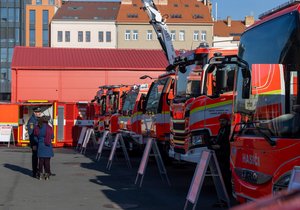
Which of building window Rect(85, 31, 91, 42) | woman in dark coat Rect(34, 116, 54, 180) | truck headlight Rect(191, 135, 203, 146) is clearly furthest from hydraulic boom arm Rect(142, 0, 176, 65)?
building window Rect(85, 31, 91, 42)

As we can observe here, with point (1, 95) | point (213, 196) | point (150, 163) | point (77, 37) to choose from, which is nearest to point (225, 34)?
point (77, 37)

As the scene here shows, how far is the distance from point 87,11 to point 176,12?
16595 mm

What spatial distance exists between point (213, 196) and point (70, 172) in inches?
227

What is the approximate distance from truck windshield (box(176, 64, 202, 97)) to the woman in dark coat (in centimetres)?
355

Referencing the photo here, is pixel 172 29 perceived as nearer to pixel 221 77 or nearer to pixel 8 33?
pixel 8 33

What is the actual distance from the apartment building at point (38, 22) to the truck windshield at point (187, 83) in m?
89.2

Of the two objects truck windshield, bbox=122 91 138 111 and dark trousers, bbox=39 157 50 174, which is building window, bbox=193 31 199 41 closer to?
truck windshield, bbox=122 91 138 111

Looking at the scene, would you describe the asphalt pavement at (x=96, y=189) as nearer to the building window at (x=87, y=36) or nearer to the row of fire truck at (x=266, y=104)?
the row of fire truck at (x=266, y=104)

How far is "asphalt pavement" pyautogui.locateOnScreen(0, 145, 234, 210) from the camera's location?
959 centimetres

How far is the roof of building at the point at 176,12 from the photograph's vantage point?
93938mm

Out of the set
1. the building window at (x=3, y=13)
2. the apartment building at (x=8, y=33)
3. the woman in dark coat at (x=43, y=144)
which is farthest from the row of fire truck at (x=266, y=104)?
the building window at (x=3, y=13)

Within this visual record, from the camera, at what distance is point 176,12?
318ft

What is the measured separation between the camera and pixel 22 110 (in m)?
28.1

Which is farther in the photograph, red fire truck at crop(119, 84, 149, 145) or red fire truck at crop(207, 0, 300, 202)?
red fire truck at crop(119, 84, 149, 145)
